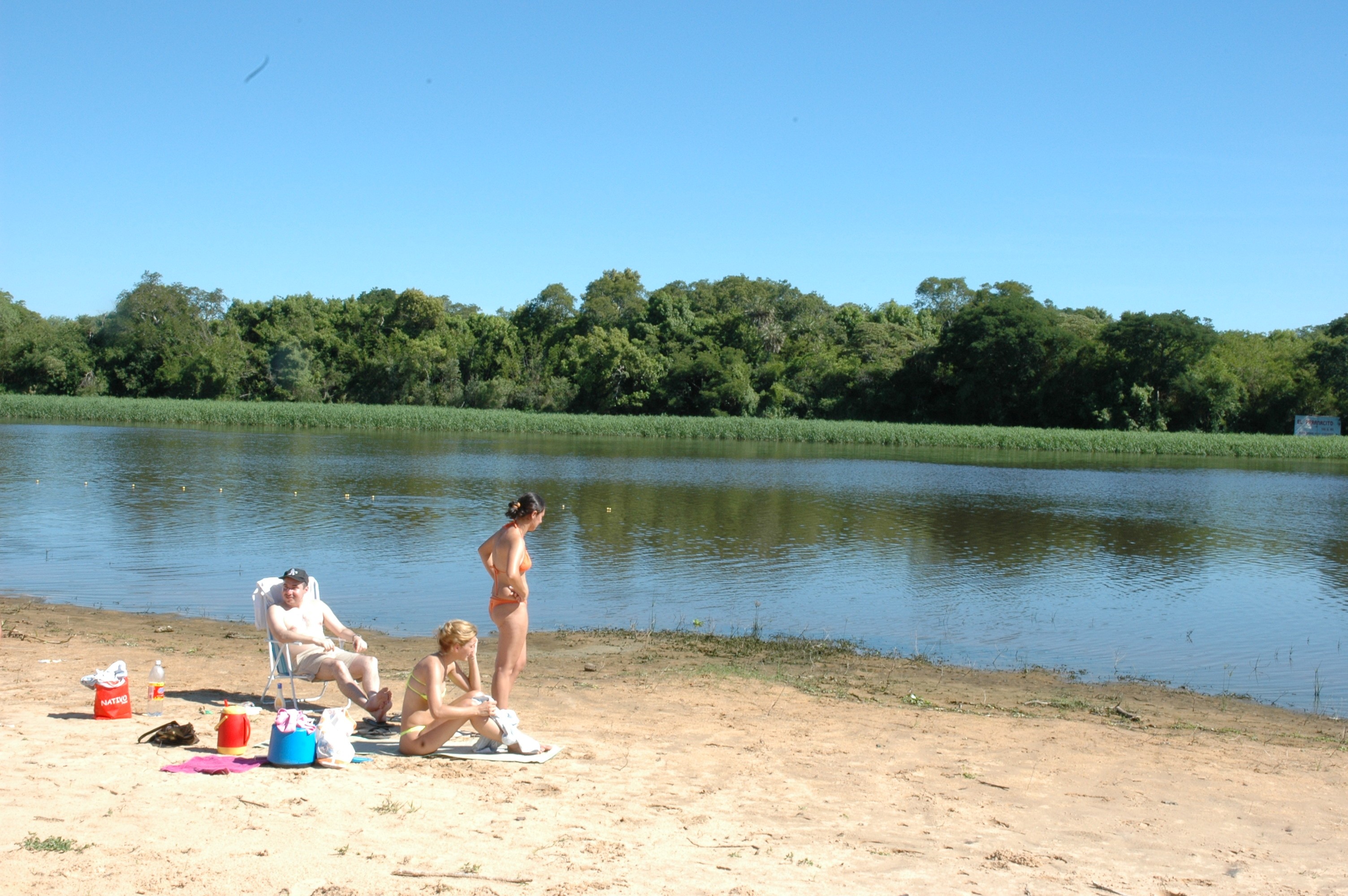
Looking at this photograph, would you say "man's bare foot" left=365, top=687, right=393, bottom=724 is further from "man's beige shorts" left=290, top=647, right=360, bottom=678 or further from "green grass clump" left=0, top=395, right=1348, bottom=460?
"green grass clump" left=0, top=395, right=1348, bottom=460

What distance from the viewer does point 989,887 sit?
4.81 m

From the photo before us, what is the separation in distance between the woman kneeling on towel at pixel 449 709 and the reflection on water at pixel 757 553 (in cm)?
519

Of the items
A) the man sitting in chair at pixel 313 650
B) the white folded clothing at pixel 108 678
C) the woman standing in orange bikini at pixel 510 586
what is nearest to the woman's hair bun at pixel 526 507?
the woman standing in orange bikini at pixel 510 586

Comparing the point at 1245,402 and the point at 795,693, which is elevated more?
the point at 1245,402

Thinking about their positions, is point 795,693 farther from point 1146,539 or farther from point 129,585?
point 1146,539

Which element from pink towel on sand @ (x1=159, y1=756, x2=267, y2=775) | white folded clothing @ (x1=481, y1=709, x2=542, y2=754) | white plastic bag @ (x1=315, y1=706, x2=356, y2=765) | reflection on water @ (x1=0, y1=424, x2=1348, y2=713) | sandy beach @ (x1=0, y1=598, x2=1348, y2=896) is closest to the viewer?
sandy beach @ (x1=0, y1=598, x2=1348, y2=896)

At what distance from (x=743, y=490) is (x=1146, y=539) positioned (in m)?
10.7

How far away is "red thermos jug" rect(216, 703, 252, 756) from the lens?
6.18 metres

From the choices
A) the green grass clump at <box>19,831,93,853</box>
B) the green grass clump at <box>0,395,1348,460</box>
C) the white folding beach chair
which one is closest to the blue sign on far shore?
the green grass clump at <box>0,395,1348,460</box>

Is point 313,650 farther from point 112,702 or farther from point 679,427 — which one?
point 679,427

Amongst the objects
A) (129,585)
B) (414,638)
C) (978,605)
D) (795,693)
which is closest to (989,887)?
(795,693)

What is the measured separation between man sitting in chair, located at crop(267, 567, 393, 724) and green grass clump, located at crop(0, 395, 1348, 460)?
5426cm

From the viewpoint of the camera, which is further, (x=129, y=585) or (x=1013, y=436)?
(x=1013, y=436)

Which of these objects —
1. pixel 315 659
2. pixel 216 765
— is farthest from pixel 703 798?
pixel 315 659
